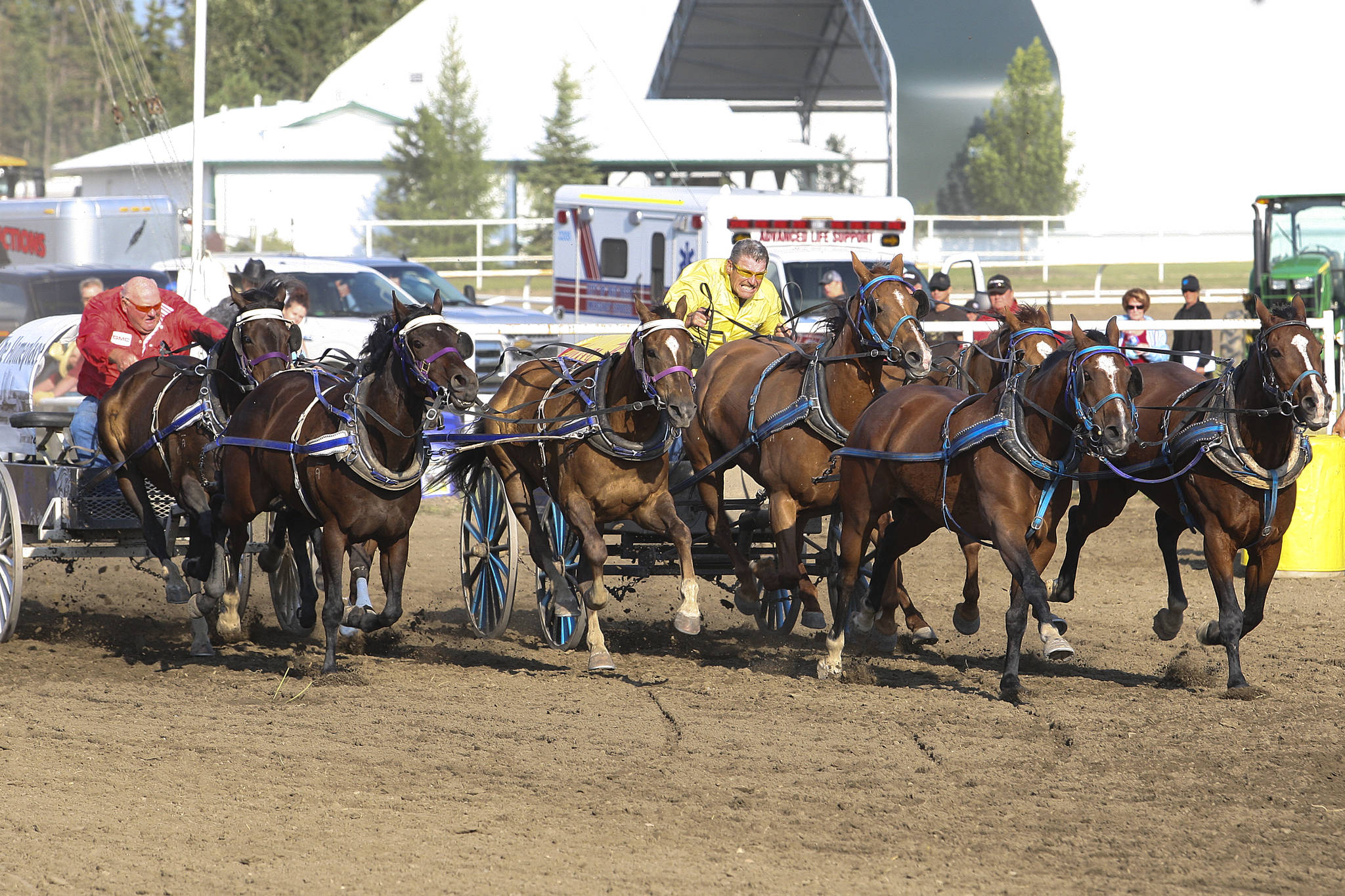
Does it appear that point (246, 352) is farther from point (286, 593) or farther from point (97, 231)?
point (97, 231)

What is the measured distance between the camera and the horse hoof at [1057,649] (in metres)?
7.41

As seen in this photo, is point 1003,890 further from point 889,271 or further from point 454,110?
point 454,110

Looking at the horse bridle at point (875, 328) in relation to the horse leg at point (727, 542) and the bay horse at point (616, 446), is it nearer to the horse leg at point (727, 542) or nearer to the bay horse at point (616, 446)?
the bay horse at point (616, 446)

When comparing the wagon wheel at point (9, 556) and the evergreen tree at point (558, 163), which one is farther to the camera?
the evergreen tree at point (558, 163)

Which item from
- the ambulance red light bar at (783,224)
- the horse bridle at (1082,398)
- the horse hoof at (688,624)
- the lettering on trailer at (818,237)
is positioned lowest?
the horse hoof at (688,624)

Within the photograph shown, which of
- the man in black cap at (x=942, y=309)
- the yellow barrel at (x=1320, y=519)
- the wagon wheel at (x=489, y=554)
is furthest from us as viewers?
the man in black cap at (x=942, y=309)

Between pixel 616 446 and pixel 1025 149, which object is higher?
pixel 1025 149

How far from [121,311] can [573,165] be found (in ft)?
97.1

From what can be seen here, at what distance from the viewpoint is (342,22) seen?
197 feet

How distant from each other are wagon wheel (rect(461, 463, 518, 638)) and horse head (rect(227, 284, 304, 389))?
1394 millimetres

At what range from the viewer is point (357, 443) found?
296 inches

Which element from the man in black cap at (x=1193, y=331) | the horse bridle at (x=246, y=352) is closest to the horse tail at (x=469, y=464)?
the horse bridle at (x=246, y=352)

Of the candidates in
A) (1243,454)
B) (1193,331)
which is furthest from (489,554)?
(1193,331)

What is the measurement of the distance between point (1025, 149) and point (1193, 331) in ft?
82.6
